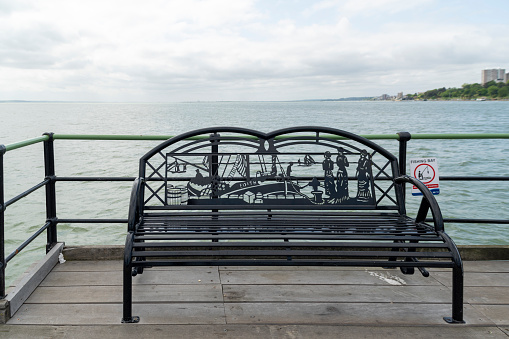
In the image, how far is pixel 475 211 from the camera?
44.4 feet

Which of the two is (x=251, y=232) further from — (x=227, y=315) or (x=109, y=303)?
(x=109, y=303)

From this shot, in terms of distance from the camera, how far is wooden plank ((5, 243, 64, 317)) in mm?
2625

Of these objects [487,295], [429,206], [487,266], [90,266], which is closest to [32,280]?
[90,266]

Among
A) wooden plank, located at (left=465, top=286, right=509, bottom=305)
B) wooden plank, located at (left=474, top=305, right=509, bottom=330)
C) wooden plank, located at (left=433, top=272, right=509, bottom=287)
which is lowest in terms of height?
wooden plank, located at (left=474, top=305, right=509, bottom=330)

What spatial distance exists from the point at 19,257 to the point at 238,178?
7.69 metres

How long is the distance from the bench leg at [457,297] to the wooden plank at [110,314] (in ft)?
4.10

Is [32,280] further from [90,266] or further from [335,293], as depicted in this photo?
[335,293]

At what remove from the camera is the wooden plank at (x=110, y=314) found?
2.56 meters

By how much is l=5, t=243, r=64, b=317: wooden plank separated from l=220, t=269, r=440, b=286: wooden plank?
1.17 metres

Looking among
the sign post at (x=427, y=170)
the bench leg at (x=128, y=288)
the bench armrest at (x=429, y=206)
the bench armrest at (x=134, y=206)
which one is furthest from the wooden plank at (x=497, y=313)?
the bench armrest at (x=134, y=206)

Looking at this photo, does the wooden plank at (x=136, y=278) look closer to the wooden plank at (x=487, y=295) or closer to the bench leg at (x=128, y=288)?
the bench leg at (x=128, y=288)

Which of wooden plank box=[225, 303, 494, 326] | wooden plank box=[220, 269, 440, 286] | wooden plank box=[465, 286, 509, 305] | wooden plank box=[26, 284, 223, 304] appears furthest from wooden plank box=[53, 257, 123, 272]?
wooden plank box=[465, 286, 509, 305]

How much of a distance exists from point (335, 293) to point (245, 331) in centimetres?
75

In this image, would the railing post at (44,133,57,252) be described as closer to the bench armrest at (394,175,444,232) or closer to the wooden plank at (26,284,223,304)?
the wooden plank at (26,284,223,304)
